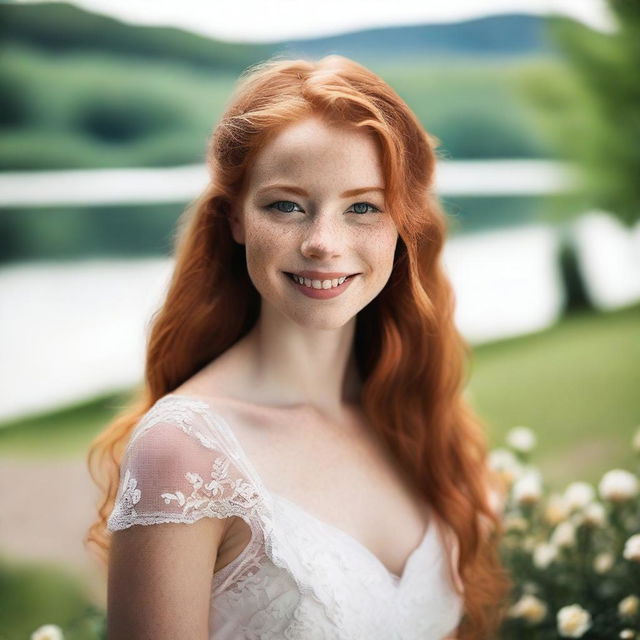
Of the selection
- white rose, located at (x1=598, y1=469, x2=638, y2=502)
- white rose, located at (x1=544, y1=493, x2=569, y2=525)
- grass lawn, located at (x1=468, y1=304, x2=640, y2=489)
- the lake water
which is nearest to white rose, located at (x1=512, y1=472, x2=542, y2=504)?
white rose, located at (x1=544, y1=493, x2=569, y2=525)

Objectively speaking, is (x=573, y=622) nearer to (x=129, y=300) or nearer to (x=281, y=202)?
(x=281, y=202)

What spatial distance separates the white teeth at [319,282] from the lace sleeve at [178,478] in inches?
10.3

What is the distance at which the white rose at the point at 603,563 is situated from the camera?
200 centimetres

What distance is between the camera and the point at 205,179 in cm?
473

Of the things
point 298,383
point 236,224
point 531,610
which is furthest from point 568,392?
point 236,224

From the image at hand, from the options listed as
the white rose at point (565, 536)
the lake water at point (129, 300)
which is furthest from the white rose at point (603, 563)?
the lake water at point (129, 300)

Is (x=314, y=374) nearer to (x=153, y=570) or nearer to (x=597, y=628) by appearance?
(x=153, y=570)

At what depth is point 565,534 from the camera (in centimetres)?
202

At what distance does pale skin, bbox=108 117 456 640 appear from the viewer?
1.24 m

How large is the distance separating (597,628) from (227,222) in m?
1.24

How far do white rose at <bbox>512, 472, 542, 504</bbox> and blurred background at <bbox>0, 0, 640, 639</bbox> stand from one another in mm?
1654

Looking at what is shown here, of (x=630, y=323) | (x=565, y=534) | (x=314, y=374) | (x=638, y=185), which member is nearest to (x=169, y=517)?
(x=314, y=374)

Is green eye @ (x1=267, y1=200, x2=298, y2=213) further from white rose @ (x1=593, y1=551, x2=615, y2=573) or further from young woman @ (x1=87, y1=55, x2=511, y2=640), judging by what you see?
white rose @ (x1=593, y1=551, x2=615, y2=573)

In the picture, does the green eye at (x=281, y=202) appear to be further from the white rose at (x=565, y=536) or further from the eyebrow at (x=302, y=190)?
the white rose at (x=565, y=536)
